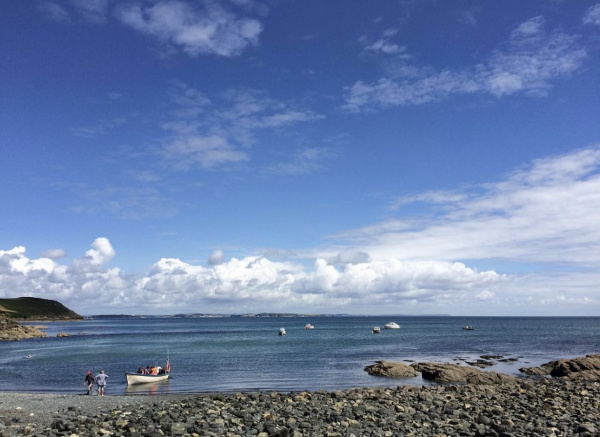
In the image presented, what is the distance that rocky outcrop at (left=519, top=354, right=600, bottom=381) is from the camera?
46.4 m

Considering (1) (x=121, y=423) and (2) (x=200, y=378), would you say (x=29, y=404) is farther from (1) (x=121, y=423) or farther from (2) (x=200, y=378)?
(2) (x=200, y=378)

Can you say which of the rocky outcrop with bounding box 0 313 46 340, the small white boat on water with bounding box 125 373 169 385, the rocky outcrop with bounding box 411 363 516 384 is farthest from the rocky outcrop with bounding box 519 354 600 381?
the rocky outcrop with bounding box 0 313 46 340

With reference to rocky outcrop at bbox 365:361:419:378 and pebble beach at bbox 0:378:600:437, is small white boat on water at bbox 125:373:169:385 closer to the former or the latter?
pebble beach at bbox 0:378:600:437

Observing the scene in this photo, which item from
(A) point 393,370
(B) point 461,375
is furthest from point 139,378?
(B) point 461,375

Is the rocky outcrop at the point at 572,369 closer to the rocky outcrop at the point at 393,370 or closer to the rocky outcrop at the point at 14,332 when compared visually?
the rocky outcrop at the point at 393,370

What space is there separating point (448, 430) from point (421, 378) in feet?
89.5

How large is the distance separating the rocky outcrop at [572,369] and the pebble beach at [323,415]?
13.6 metres

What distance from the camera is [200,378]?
50.9 meters

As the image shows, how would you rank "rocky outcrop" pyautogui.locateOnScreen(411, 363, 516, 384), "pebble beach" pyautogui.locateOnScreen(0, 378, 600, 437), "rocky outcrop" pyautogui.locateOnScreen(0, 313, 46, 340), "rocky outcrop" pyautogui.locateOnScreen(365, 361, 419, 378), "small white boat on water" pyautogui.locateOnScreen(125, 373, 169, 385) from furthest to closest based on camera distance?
"rocky outcrop" pyautogui.locateOnScreen(0, 313, 46, 340), "rocky outcrop" pyautogui.locateOnScreen(365, 361, 419, 378), "small white boat on water" pyautogui.locateOnScreen(125, 373, 169, 385), "rocky outcrop" pyautogui.locateOnScreen(411, 363, 516, 384), "pebble beach" pyautogui.locateOnScreen(0, 378, 600, 437)

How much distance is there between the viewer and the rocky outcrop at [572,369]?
152 ft

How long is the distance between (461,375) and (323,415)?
26061mm

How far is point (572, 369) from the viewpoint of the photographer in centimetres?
4919

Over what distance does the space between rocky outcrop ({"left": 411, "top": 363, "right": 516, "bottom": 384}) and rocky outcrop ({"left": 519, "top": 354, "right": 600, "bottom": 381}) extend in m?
7.56

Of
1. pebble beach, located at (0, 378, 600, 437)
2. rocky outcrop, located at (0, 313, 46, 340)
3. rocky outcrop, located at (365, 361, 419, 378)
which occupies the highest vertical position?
pebble beach, located at (0, 378, 600, 437)
